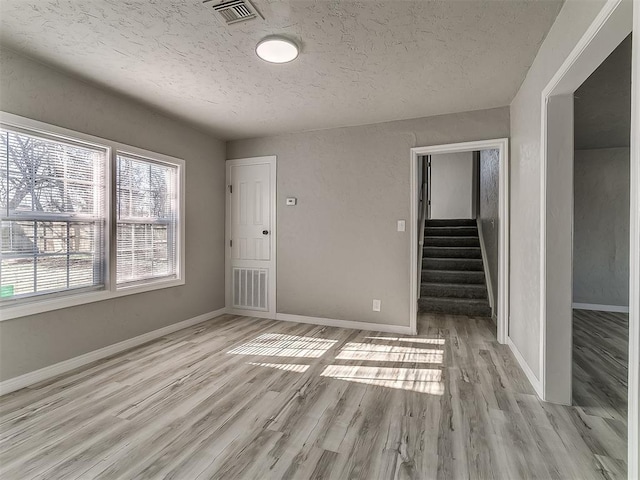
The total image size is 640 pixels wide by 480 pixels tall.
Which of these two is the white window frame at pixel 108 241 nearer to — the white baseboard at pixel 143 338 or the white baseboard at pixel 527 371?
the white baseboard at pixel 143 338

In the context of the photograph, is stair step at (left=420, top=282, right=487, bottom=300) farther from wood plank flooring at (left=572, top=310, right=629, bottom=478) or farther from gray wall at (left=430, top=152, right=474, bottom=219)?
gray wall at (left=430, top=152, right=474, bottom=219)

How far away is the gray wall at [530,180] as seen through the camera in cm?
186

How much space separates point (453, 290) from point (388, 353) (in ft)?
6.92

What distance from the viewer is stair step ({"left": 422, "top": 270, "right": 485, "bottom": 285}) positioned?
15.7 ft

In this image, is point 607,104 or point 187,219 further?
point 187,219

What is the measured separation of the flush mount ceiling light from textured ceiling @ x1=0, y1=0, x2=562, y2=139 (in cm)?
5

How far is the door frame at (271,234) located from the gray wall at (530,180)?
2718 mm

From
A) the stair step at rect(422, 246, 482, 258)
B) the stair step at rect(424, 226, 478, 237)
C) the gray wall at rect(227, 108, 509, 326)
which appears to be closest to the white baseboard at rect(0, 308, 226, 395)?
the gray wall at rect(227, 108, 509, 326)

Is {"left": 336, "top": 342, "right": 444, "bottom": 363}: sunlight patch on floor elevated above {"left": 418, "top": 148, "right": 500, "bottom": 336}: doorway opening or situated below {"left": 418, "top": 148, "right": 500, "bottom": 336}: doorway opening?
below

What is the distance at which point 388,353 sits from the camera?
3.08 metres

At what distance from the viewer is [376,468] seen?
1.57 m

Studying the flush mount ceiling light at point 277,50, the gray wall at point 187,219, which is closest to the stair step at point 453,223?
the gray wall at point 187,219

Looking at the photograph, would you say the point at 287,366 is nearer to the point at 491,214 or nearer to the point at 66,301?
the point at 66,301

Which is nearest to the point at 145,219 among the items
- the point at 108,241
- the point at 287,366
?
the point at 108,241
